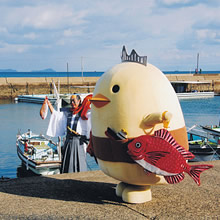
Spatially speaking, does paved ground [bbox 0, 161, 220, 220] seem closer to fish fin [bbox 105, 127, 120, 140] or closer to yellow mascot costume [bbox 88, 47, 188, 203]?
yellow mascot costume [bbox 88, 47, 188, 203]

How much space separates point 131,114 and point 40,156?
922cm

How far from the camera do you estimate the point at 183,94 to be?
45.2 m

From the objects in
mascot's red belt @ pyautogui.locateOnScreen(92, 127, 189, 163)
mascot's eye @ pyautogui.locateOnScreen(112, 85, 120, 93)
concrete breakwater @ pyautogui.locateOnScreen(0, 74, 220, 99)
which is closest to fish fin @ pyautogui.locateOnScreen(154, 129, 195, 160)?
mascot's red belt @ pyautogui.locateOnScreen(92, 127, 189, 163)

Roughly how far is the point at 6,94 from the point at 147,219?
4493 centimetres

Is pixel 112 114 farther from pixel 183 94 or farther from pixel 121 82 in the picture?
pixel 183 94

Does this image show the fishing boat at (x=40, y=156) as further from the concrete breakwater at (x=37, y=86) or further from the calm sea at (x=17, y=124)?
the concrete breakwater at (x=37, y=86)

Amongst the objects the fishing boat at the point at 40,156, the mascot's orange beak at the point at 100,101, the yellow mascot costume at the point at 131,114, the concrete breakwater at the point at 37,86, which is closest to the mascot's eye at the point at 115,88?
the yellow mascot costume at the point at 131,114

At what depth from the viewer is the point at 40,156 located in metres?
12.0

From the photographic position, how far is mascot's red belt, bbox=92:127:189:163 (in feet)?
11.2

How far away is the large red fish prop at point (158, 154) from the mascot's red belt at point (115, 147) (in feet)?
0.35

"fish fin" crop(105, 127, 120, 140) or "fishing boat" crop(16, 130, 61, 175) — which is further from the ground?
"fish fin" crop(105, 127, 120, 140)

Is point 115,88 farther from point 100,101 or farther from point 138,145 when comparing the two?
point 138,145

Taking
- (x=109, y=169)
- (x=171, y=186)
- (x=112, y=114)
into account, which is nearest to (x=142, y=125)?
(x=112, y=114)

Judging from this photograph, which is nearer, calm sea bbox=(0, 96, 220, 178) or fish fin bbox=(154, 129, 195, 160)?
fish fin bbox=(154, 129, 195, 160)
